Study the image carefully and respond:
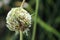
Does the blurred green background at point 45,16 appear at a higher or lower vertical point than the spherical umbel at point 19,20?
higher

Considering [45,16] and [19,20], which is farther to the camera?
[45,16]

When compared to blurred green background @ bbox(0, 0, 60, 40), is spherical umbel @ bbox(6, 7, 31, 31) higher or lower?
lower

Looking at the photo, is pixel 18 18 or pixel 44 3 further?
pixel 44 3

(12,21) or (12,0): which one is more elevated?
(12,0)

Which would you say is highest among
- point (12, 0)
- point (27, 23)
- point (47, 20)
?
point (12, 0)

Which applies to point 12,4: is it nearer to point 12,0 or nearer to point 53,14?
point 12,0

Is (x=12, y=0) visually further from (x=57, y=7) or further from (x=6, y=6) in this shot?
(x=57, y=7)


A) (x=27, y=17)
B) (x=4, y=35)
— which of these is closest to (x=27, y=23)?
(x=27, y=17)

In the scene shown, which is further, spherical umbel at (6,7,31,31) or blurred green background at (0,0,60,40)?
blurred green background at (0,0,60,40)

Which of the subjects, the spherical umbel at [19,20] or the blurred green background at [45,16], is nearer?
the spherical umbel at [19,20]

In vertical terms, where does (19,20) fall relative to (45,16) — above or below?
below

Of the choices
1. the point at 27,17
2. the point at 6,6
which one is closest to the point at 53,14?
the point at 6,6
